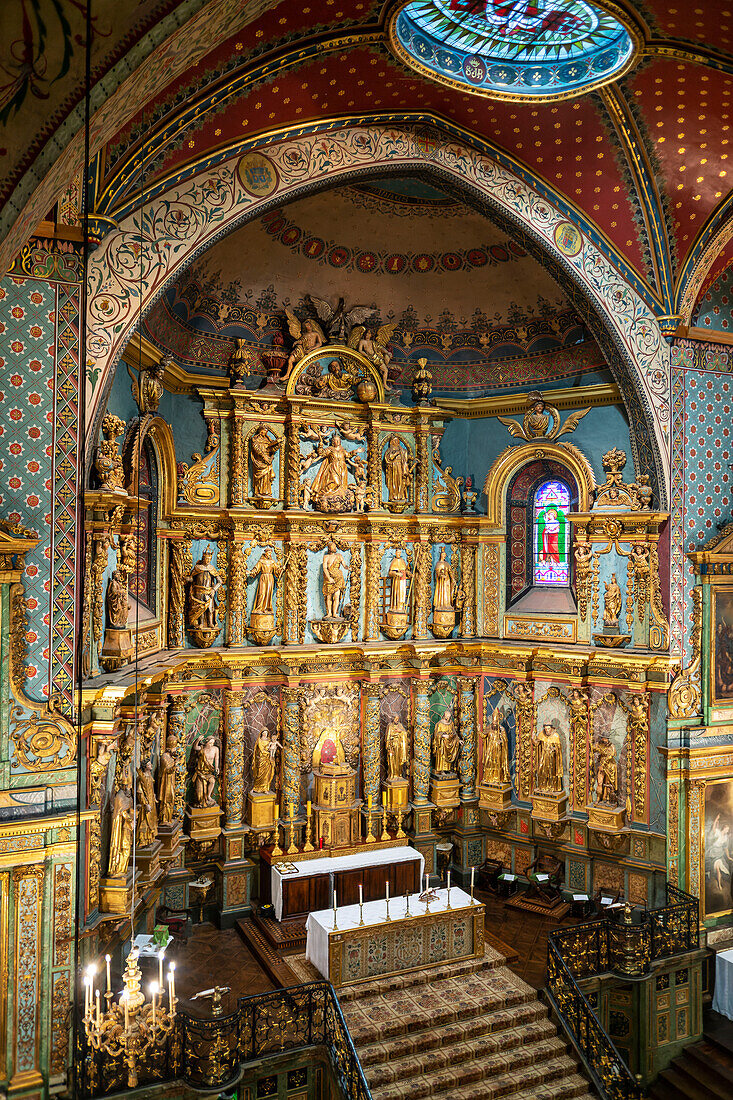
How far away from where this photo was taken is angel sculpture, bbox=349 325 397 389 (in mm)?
15133

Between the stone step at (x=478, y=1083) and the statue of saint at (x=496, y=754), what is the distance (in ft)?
18.0

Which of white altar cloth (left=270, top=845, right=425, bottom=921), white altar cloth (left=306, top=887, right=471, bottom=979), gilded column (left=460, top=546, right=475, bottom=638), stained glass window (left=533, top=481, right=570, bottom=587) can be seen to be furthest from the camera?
gilded column (left=460, top=546, right=475, bottom=638)

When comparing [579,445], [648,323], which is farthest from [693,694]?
[648,323]

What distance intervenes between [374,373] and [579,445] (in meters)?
4.08

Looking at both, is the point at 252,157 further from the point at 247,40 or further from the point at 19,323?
the point at 19,323

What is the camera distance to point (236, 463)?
1425cm

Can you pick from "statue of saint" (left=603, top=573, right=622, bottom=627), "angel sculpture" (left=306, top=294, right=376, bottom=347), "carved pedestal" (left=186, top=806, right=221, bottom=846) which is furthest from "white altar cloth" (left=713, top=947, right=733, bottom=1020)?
"angel sculpture" (left=306, top=294, right=376, bottom=347)

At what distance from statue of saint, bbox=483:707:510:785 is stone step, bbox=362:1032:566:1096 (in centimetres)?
518

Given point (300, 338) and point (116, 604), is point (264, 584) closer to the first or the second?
point (116, 604)

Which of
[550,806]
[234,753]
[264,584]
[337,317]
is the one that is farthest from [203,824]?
[337,317]

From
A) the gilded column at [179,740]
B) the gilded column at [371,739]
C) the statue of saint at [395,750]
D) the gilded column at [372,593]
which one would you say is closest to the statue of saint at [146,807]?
the gilded column at [179,740]

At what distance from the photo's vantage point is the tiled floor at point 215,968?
11.2 metres

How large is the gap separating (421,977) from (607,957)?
9.20ft

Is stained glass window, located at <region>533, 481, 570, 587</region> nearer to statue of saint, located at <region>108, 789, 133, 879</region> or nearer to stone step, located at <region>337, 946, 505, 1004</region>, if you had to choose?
stone step, located at <region>337, 946, 505, 1004</region>
